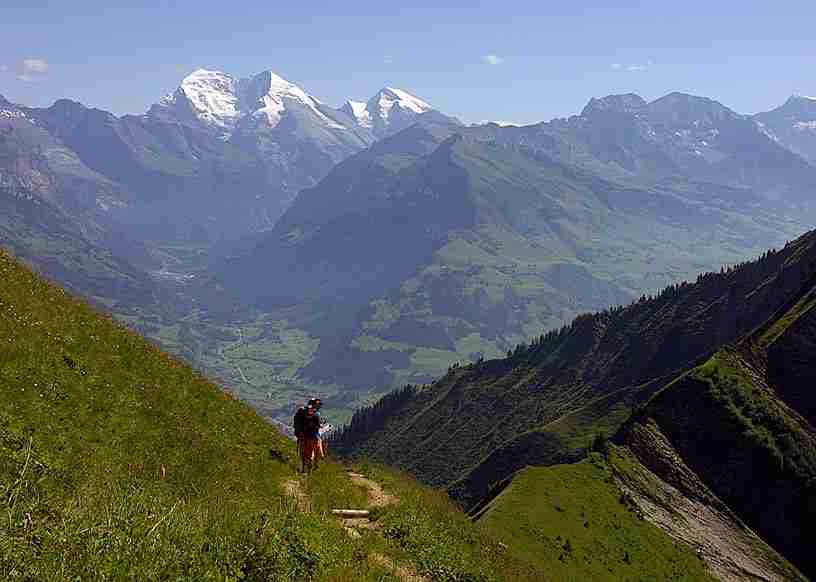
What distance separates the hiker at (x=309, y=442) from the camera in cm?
2962

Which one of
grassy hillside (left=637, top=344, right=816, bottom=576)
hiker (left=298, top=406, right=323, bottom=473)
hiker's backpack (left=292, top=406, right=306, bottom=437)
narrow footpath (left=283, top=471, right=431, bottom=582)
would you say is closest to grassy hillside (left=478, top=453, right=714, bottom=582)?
grassy hillside (left=637, top=344, right=816, bottom=576)

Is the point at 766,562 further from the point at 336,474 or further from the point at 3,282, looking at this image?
the point at 3,282

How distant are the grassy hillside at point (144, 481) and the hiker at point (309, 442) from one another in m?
0.92

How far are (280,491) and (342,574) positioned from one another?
1056 centimetres

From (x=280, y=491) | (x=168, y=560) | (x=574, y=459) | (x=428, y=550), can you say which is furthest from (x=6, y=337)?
(x=574, y=459)

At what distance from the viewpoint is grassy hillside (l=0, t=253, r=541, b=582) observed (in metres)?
13.4

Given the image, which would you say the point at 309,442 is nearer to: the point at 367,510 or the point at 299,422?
the point at 299,422

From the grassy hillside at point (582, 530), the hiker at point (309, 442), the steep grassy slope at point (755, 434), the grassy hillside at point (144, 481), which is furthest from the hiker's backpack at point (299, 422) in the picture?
the steep grassy slope at point (755, 434)

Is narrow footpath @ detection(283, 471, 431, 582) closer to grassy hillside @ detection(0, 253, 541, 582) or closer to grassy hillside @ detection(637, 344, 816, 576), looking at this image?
grassy hillside @ detection(0, 253, 541, 582)

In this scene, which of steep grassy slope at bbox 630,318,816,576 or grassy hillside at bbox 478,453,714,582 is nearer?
grassy hillside at bbox 478,453,714,582

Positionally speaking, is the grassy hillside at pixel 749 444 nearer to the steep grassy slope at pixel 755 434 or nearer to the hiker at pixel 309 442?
the steep grassy slope at pixel 755 434

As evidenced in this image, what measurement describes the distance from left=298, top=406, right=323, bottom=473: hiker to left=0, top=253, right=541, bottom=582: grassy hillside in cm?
92

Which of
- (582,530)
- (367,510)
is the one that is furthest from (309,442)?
(582,530)

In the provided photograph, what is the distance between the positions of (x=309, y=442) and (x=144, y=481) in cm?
868
